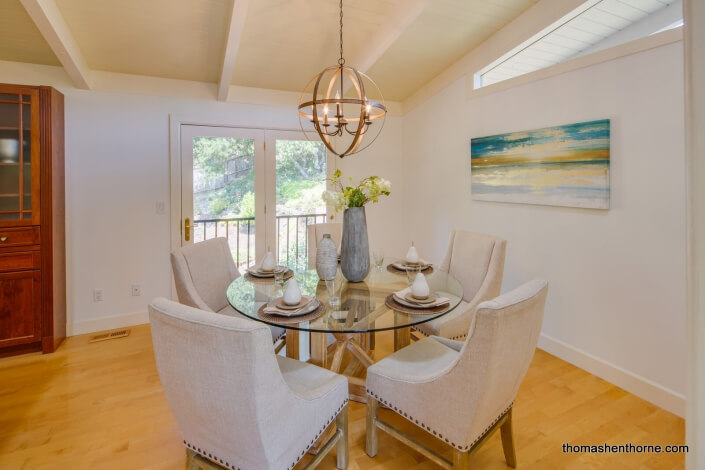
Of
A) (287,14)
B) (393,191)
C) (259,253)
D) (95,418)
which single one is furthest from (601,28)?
(95,418)

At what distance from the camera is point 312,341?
2160 mm

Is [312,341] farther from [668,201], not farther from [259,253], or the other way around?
[668,201]

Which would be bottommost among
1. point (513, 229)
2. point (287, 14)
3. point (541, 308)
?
point (541, 308)

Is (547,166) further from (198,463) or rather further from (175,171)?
(175,171)

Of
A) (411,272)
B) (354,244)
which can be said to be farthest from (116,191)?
(411,272)

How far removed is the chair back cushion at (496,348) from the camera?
1221mm

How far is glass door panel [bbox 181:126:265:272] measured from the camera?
355cm

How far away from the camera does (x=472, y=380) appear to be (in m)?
1.30

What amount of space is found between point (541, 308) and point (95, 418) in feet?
7.83

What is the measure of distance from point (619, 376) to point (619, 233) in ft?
3.02

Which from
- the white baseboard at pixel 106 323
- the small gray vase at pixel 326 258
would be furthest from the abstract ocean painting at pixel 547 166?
the white baseboard at pixel 106 323

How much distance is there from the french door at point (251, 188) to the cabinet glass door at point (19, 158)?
3.52 feet

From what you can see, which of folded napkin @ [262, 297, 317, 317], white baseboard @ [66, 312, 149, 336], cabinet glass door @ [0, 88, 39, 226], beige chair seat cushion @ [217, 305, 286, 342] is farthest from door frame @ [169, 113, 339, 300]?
folded napkin @ [262, 297, 317, 317]

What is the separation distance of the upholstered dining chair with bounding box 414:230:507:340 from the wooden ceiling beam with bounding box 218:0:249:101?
213 centimetres
